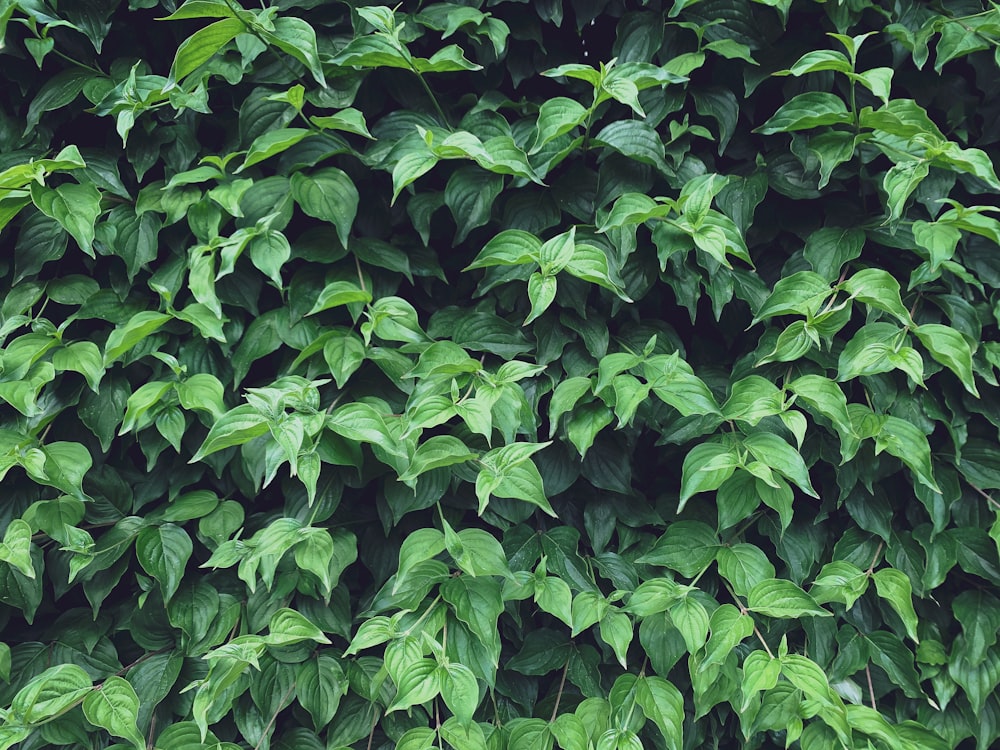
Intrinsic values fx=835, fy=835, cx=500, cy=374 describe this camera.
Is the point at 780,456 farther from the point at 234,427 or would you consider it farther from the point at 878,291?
the point at 234,427

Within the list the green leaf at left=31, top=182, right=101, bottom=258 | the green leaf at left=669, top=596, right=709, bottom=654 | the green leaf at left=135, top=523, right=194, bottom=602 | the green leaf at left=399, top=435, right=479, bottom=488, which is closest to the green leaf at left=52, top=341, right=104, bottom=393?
the green leaf at left=31, top=182, right=101, bottom=258

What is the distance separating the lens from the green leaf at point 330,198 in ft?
5.20

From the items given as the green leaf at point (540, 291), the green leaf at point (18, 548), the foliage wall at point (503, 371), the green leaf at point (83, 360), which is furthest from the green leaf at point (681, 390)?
the green leaf at point (18, 548)

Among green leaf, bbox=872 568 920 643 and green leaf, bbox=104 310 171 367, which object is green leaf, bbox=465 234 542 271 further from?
green leaf, bbox=872 568 920 643

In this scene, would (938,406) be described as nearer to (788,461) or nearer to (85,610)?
(788,461)

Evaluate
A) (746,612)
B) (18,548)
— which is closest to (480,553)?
(746,612)

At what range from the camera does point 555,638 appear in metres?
1.67

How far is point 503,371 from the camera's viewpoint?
1497 millimetres

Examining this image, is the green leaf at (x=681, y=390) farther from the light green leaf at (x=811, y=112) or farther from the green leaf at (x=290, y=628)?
the green leaf at (x=290, y=628)

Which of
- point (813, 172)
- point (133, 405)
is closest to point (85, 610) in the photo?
point (133, 405)

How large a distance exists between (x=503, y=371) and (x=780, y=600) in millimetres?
641

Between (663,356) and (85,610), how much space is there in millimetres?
1277

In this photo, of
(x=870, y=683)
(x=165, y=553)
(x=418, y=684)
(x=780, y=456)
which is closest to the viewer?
(x=418, y=684)

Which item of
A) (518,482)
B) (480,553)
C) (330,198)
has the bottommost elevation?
(480,553)
